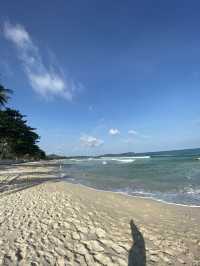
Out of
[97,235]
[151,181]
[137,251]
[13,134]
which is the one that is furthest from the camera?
[13,134]

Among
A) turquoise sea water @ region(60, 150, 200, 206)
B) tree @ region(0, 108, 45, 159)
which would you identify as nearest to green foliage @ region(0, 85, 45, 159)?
tree @ region(0, 108, 45, 159)

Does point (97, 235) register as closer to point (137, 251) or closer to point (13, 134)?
point (137, 251)

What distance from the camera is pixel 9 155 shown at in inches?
2436

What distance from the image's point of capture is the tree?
127 ft

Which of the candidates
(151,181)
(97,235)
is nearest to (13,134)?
(151,181)

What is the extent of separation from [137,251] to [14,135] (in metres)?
42.7

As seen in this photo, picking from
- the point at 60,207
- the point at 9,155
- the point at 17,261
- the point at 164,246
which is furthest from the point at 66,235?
the point at 9,155

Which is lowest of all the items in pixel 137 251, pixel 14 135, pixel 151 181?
pixel 151 181

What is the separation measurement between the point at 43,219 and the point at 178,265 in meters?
3.81

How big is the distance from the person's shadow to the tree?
1354 inches

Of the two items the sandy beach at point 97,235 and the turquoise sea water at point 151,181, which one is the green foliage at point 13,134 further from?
the sandy beach at point 97,235

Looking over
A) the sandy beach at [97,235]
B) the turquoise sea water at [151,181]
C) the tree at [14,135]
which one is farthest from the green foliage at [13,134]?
the sandy beach at [97,235]

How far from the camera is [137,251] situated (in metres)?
4.18

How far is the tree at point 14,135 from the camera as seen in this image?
38844 millimetres
